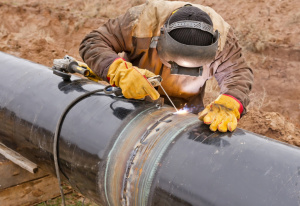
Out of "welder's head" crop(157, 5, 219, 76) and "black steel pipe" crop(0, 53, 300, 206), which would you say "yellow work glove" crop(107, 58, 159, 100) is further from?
"welder's head" crop(157, 5, 219, 76)

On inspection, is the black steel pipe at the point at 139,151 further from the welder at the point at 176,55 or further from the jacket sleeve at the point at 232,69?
the jacket sleeve at the point at 232,69

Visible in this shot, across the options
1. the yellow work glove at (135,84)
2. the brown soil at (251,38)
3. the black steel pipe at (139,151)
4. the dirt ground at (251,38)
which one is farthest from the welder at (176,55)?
the brown soil at (251,38)

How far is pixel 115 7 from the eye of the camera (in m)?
12.2

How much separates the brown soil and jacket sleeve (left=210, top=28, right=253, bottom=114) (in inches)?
79.2

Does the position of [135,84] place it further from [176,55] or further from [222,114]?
[222,114]

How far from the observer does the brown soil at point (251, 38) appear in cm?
615

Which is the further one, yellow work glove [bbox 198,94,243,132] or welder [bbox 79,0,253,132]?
welder [bbox 79,0,253,132]

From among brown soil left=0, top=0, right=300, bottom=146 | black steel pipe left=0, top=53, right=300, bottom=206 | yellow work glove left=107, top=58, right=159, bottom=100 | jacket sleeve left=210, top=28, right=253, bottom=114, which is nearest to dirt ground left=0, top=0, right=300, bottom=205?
brown soil left=0, top=0, right=300, bottom=146

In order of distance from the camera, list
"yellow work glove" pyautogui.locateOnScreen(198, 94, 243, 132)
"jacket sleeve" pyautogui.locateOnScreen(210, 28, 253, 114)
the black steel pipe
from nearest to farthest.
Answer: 1. the black steel pipe
2. "yellow work glove" pyautogui.locateOnScreen(198, 94, 243, 132)
3. "jacket sleeve" pyautogui.locateOnScreen(210, 28, 253, 114)

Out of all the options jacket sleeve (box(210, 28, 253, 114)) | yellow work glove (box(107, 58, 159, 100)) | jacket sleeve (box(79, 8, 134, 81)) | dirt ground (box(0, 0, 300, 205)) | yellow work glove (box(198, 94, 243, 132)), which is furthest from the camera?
dirt ground (box(0, 0, 300, 205))

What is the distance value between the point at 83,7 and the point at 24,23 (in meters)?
2.41

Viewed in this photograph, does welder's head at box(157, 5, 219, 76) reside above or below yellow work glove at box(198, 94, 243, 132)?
above

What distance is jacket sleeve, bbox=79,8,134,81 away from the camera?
2447 millimetres

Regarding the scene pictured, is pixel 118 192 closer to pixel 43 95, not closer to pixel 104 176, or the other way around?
pixel 104 176
